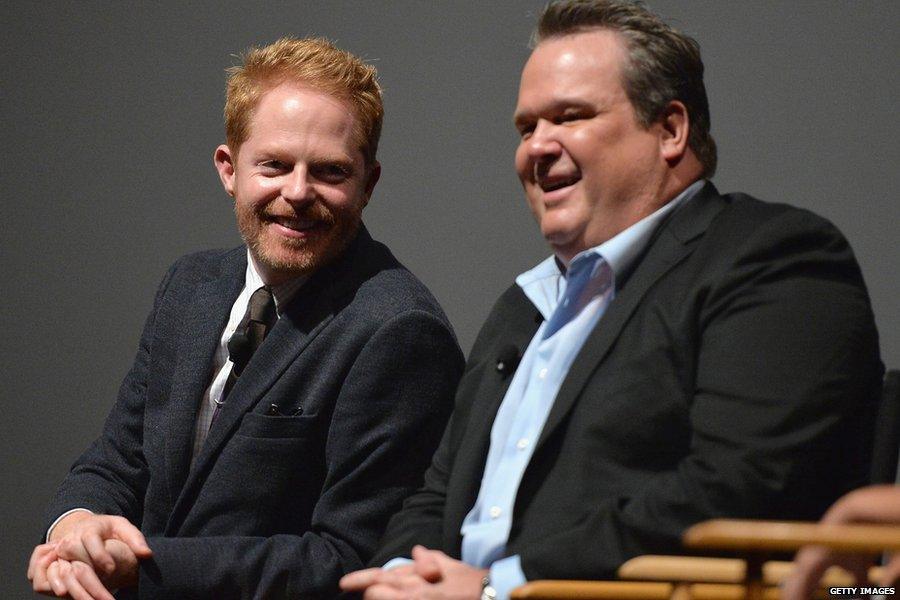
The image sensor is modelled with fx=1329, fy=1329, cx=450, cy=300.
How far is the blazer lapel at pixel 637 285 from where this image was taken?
2.07m

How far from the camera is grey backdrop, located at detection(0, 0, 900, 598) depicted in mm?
3809

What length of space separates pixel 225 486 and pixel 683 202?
3.54ft

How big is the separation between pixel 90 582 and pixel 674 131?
137 cm

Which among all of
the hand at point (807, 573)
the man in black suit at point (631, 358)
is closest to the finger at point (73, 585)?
the man in black suit at point (631, 358)

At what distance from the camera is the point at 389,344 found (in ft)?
8.69

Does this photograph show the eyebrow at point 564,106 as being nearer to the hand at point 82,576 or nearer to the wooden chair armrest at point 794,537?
the wooden chair armrest at point 794,537

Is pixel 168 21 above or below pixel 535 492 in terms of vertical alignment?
above

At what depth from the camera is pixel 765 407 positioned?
6.09 feet

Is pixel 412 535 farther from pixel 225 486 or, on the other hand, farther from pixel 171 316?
pixel 171 316

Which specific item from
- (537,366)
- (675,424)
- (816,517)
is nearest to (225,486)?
(537,366)

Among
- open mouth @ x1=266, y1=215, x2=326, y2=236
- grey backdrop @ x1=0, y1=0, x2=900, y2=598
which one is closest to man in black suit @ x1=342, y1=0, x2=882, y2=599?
open mouth @ x1=266, y1=215, x2=326, y2=236

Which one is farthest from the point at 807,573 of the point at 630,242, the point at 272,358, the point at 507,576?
the point at 272,358

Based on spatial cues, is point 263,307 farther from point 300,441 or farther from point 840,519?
point 840,519

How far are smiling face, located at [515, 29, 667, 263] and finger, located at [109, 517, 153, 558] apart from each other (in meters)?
0.99
